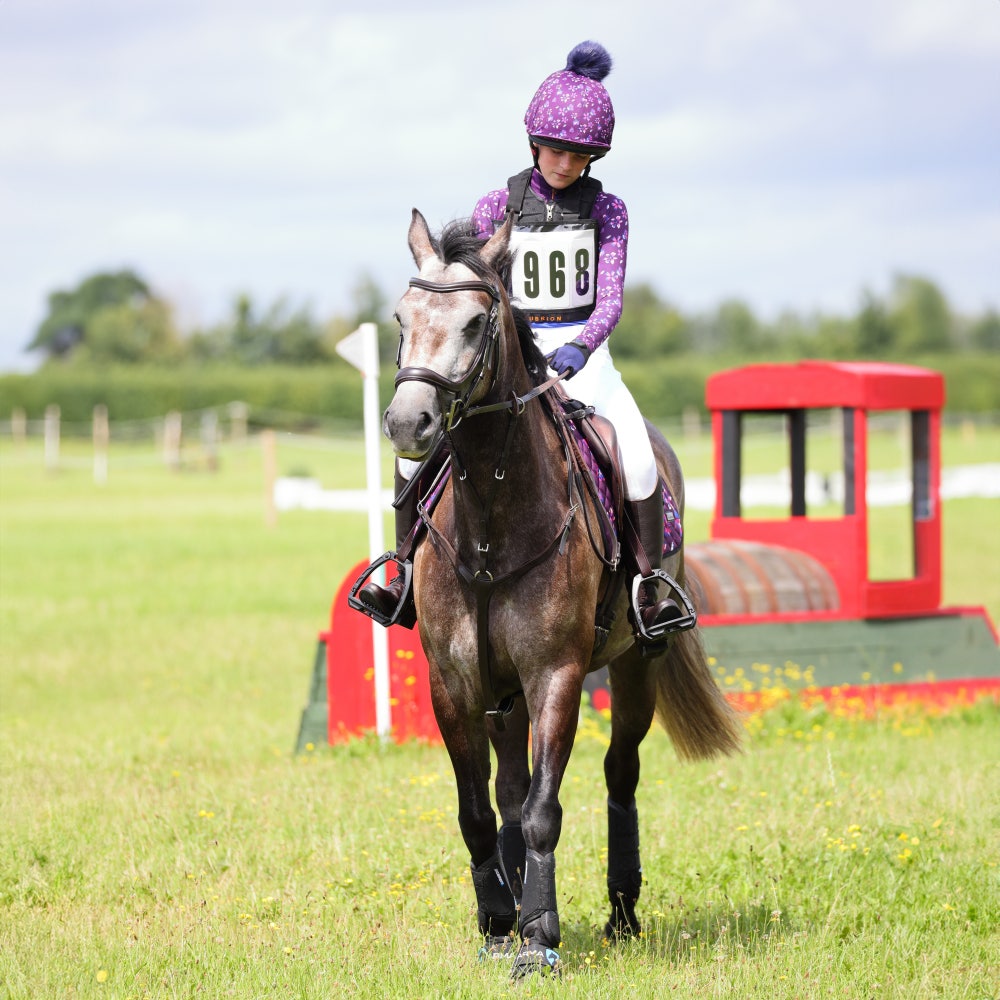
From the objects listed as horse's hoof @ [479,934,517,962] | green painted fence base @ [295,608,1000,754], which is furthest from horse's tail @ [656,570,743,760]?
green painted fence base @ [295,608,1000,754]

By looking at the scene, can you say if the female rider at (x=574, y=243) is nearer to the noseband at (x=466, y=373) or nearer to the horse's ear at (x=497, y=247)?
the horse's ear at (x=497, y=247)

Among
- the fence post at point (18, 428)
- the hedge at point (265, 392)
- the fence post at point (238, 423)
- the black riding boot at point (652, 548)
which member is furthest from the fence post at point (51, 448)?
the black riding boot at point (652, 548)

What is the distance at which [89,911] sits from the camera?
631 cm

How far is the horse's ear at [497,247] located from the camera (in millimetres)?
5035

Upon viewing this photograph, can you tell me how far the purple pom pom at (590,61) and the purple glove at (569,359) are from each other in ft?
4.43

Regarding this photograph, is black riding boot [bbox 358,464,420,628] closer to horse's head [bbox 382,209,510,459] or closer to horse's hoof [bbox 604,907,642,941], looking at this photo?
horse's head [bbox 382,209,510,459]

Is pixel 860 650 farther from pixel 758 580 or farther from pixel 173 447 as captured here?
pixel 173 447

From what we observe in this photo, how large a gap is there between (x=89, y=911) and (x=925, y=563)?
822 cm

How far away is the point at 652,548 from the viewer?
19.8 ft

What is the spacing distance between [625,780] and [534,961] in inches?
58.4

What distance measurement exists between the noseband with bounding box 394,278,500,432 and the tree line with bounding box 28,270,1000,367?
8007cm

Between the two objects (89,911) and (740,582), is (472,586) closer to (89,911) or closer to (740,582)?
(89,911)

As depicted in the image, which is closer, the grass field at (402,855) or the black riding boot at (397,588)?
the grass field at (402,855)

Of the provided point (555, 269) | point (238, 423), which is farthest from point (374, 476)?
point (238, 423)
